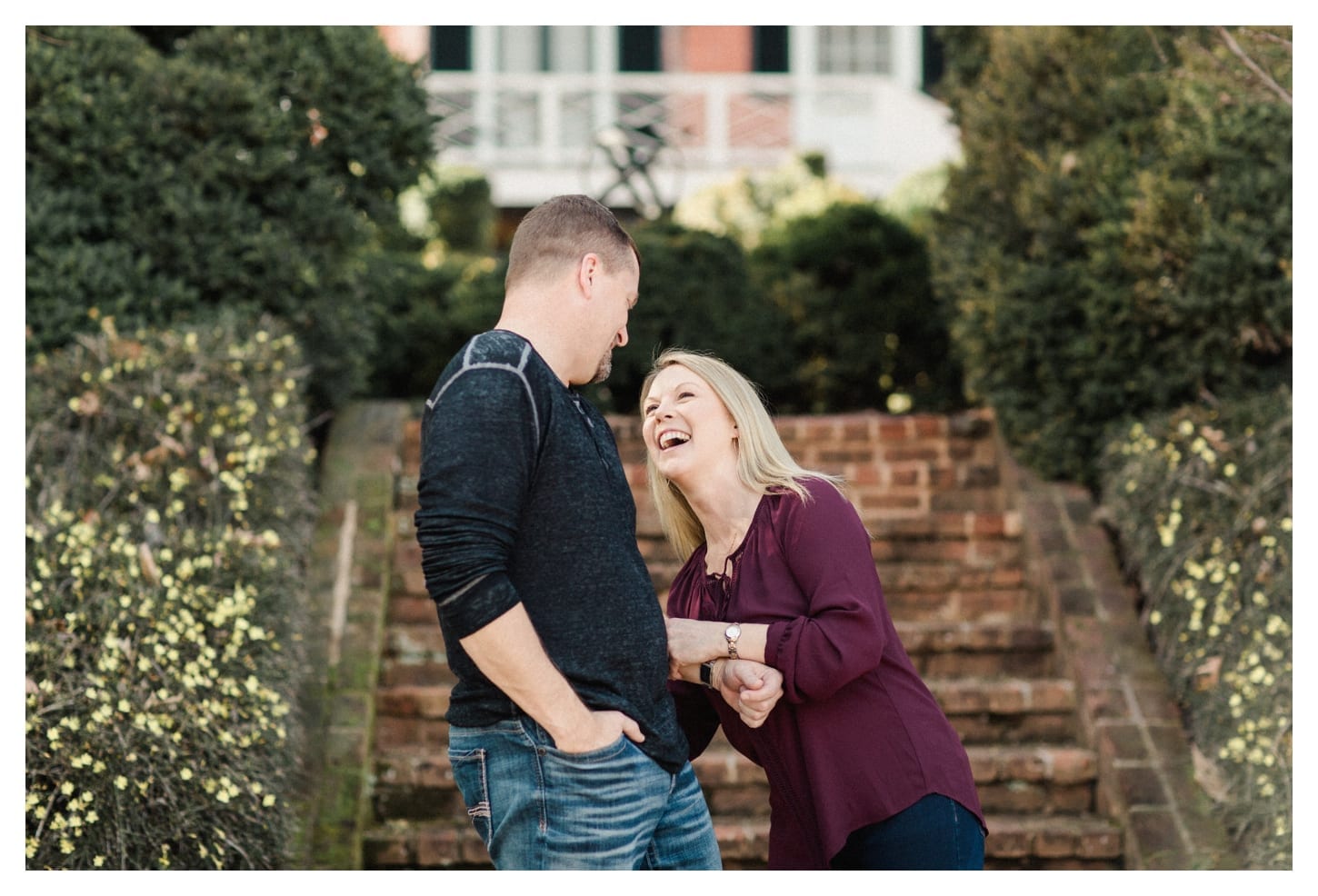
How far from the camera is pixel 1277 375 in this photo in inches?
222

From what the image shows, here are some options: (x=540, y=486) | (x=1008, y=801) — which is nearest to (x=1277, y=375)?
(x=1008, y=801)

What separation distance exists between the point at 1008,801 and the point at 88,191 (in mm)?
4596

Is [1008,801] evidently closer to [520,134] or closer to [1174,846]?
[1174,846]

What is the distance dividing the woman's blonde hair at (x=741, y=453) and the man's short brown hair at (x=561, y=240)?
42 cm

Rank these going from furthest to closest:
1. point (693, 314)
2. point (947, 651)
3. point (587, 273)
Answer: point (693, 314), point (947, 651), point (587, 273)

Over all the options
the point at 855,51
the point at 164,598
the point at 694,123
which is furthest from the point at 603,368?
the point at 855,51

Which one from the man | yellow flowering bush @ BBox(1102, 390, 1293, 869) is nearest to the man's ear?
the man

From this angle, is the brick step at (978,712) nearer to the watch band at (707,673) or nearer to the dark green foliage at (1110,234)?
the dark green foliage at (1110,234)

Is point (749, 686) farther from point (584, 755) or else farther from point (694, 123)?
point (694, 123)

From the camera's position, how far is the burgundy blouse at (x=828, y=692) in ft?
7.75

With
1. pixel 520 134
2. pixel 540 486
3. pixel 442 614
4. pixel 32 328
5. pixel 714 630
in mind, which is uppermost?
pixel 540 486

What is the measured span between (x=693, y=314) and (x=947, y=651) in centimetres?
291

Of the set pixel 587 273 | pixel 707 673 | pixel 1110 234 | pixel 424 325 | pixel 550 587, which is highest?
pixel 587 273

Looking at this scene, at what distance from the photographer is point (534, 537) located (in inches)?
84.3
